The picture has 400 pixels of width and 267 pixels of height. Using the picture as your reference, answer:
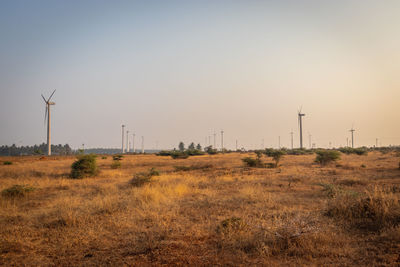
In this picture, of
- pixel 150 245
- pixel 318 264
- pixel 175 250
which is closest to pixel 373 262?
pixel 318 264

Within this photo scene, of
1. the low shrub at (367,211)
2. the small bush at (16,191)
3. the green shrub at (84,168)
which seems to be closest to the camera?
the low shrub at (367,211)

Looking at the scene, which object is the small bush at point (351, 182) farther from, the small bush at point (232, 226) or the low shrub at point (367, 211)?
the small bush at point (232, 226)

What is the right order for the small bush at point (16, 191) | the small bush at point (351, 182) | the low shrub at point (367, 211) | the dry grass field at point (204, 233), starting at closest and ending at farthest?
the dry grass field at point (204, 233) → the low shrub at point (367, 211) → the small bush at point (16, 191) → the small bush at point (351, 182)

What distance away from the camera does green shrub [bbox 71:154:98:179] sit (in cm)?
1903

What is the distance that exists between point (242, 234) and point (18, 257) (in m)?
5.30

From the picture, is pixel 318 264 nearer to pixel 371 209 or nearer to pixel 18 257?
pixel 371 209

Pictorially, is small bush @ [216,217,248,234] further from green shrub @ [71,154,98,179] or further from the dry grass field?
green shrub @ [71,154,98,179]

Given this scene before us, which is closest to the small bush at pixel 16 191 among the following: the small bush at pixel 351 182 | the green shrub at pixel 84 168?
the green shrub at pixel 84 168

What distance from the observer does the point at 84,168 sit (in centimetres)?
1966

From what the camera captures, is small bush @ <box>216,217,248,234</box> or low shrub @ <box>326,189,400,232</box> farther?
low shrub @ <box>326,189,400,232</box>

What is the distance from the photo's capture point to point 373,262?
4.39m

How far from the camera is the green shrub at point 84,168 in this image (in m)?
19.0

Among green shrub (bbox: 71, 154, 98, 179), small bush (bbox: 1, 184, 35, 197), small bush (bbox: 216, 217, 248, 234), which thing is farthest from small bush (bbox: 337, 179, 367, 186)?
green shrub (bbox: 71, 154, 98, 179)

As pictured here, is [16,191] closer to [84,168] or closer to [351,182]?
[84,168]
